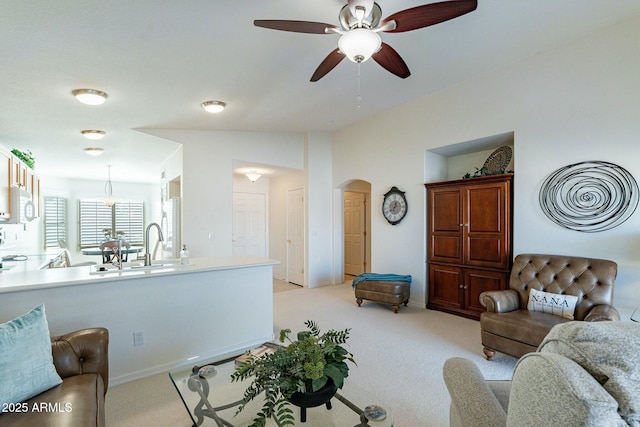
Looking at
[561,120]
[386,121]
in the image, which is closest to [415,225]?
[386,121]

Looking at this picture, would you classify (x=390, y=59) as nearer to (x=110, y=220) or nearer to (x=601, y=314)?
(x=601, y=314)

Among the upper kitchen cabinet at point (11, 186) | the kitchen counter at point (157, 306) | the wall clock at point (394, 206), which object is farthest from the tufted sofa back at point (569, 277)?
the upper kitchen cabinet at point (11, 186)

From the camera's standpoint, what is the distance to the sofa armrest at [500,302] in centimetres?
296

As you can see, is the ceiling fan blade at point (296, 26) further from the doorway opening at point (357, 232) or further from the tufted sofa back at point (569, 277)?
the doorway opening at point (357, 232)

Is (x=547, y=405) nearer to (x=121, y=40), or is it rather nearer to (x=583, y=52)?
(x=121, y=40)

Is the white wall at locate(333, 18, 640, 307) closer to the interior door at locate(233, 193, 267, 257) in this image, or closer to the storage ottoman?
the storage ottoman

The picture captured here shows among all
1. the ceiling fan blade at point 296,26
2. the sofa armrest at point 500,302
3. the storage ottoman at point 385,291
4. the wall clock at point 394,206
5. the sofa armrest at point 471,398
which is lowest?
the storage ottoman at point 385,291

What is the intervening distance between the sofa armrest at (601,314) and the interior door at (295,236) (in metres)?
4.61

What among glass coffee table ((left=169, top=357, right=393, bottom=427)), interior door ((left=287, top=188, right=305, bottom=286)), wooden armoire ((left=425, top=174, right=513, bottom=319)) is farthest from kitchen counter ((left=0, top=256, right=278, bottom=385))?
interior door ((left=287, top=188, right=305, bottom=286))

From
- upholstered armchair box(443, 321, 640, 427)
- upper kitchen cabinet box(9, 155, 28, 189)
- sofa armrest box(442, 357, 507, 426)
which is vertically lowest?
sofa armrest box(442, 357, 507, 426)

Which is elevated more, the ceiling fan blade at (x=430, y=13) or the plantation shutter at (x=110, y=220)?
the ceiling fan blade at (x=430, y=13)

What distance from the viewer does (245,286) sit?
10.4ft

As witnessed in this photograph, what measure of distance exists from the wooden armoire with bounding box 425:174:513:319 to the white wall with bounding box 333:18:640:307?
163 mm

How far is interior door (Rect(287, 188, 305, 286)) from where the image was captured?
645cm
